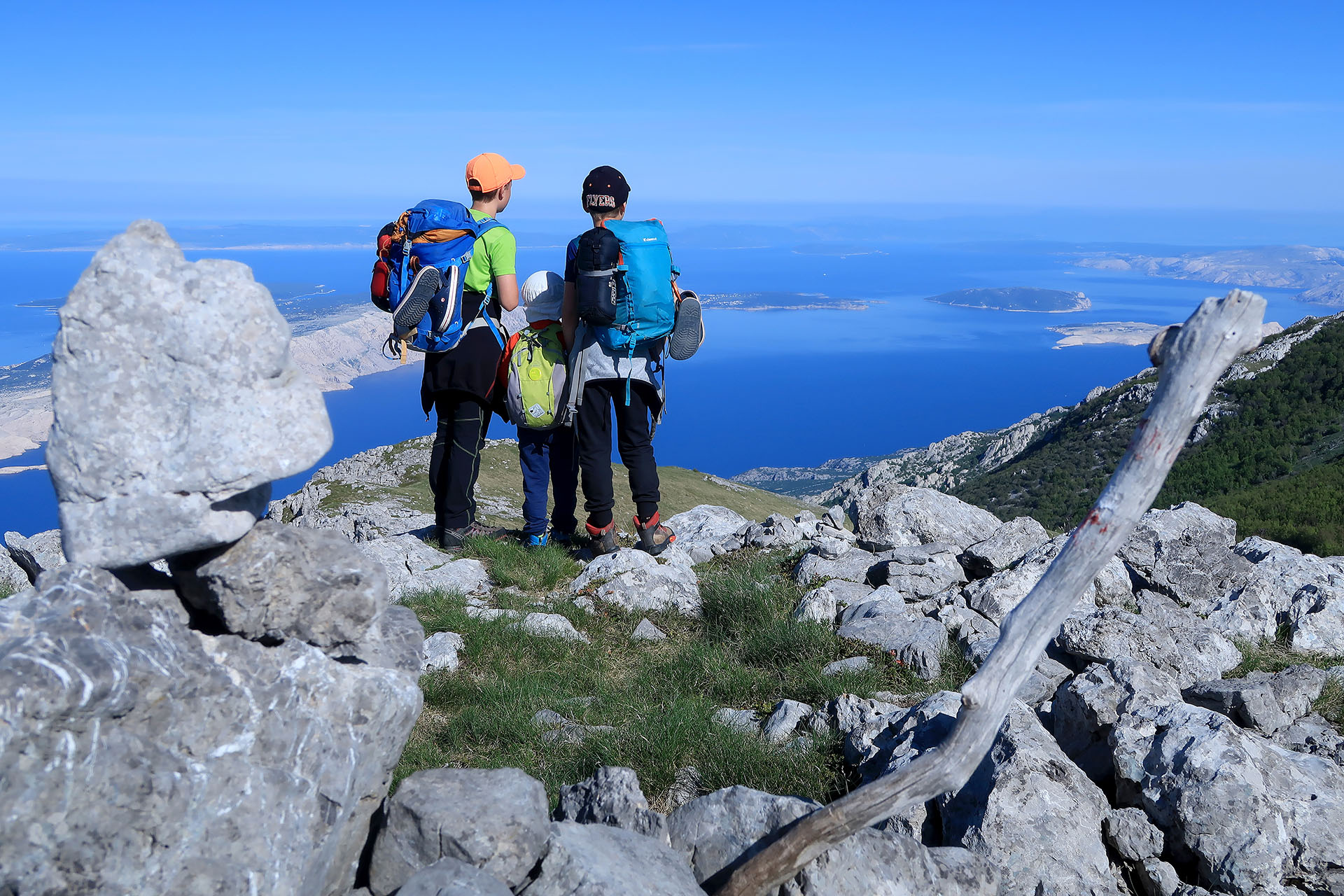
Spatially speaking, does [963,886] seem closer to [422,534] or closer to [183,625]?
[183,625]

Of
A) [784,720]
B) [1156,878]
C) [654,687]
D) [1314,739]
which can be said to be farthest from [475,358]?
[1314,739]

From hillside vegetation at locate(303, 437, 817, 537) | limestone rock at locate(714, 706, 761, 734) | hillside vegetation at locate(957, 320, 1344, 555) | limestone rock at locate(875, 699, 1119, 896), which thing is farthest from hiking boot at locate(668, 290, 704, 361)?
hillside vegetation at locate(957, 320, 1344, 555)

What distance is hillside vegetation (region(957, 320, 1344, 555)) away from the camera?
78.1 ft

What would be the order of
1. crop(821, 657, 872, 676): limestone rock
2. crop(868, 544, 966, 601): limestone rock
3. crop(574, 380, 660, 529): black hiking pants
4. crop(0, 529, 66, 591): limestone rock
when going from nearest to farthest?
1. crop(821, 657, 872, 676): limestone rock
2. crop(0, 529, 66, 591): limestone rock
3. crop(574, 380, 660, 529): black hiking pants
4. crop(868, 544, 966, 601): limestone rock

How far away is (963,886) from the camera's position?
14.2 ft

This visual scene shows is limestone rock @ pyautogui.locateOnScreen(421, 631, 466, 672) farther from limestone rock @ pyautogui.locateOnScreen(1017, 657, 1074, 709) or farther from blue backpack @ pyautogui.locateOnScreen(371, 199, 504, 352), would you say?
limestone rock @ pyautogui.locateOnScreen(1017, 657, 1074, 709)

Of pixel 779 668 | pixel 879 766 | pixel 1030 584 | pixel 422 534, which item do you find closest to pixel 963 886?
pixel 879 766

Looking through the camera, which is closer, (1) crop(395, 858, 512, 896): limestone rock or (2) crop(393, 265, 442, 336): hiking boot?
(1) crop(395, 858, 512, 896): limestone rock

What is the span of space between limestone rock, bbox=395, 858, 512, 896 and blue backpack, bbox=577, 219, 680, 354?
5478mm

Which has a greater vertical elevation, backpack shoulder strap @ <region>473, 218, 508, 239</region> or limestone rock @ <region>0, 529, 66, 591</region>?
backpack shoulder strap @ <region>473, 218, 508, 239</region>

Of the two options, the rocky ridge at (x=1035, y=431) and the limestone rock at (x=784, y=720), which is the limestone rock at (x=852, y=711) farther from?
the rocky ridge at (x=1035, y=431)

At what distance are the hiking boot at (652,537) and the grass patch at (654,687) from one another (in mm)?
869

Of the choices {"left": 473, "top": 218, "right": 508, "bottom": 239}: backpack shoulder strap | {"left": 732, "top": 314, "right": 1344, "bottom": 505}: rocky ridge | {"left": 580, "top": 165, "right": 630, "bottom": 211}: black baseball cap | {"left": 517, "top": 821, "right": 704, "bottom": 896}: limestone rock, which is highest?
{"left": 580, "top": 165, "right": 630, "bottom": 211}: black baseball cap

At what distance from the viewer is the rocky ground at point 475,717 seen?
3160 mm
